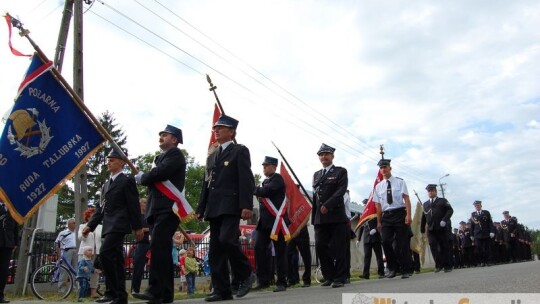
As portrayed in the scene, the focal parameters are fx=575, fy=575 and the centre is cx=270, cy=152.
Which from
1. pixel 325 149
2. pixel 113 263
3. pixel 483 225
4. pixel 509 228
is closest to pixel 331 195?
pixel 325 149

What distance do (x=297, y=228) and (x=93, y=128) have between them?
14.6 ft

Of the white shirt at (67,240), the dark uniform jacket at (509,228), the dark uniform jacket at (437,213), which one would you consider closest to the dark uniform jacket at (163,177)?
the white shirt at (67,240)

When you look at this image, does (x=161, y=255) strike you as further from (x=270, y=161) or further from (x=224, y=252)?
(x=270, y=161)

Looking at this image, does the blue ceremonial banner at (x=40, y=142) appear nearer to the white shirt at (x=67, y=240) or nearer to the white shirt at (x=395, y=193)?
the white shirt at (x=67, y=240)

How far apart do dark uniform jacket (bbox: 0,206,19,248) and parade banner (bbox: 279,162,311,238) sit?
15.6 feet

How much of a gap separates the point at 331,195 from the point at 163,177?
3.35m

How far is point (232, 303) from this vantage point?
6.23 metres

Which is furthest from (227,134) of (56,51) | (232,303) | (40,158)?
(56,51)

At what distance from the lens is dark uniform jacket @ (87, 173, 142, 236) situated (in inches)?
255

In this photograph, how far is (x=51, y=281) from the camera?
11.9 metres

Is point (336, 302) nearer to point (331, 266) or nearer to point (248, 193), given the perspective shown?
point (248, 193)

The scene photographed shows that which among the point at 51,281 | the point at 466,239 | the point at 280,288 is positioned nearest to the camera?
the point at 280,288

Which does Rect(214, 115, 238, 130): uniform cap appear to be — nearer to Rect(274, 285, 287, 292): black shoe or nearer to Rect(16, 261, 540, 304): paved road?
Rect(16, 261, 540, 304): paved road

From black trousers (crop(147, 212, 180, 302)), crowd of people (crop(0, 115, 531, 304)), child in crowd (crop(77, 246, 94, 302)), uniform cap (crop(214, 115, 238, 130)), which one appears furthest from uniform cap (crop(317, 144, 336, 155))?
child in crowd (crop(77, 246, 94, 302))
